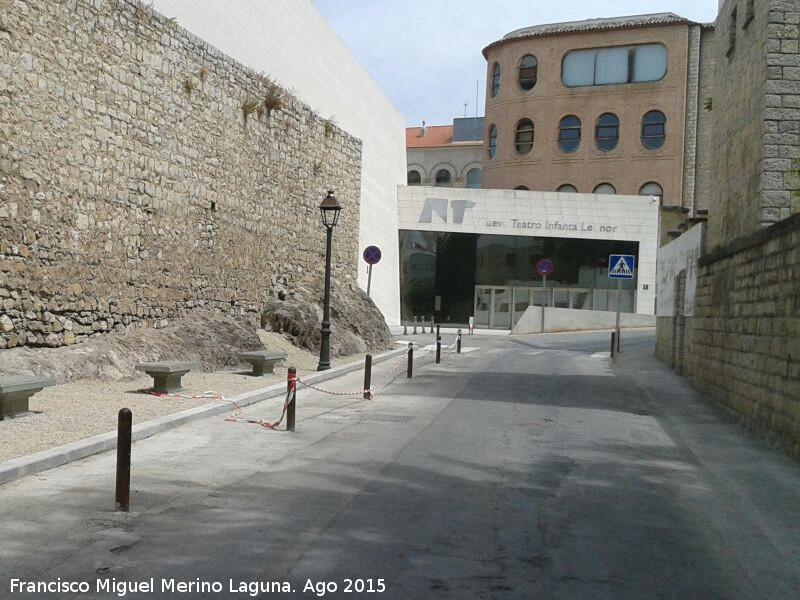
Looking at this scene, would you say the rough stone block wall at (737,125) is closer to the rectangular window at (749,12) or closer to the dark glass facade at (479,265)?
the rectangular window at (749,12)

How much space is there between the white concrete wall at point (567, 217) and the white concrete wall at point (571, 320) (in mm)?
3134

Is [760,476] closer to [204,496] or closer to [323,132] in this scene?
[204,496]

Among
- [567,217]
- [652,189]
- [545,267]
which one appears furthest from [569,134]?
[545,267]

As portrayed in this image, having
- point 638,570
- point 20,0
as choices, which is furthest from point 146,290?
point 638,570

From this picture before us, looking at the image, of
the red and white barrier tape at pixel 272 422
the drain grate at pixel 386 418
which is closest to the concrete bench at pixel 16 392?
the red and white barrier tape at pixel 272 422

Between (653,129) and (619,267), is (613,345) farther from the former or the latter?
(653,129)

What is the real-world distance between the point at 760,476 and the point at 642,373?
1175 cm

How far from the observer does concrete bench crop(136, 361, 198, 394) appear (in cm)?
1257

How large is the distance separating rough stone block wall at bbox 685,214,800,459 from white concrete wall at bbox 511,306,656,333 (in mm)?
24484

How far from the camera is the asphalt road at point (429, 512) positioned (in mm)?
4961

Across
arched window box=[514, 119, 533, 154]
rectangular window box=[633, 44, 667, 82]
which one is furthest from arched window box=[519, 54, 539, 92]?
rectangular window box=[633, 44, 667, 82]

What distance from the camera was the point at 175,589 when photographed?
15.2ft

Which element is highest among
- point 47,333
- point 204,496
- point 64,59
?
point 64,59

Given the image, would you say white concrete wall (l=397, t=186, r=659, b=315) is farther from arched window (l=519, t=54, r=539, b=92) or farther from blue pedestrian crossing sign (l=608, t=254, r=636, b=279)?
blue pedestrian crossing sign (l=608, t=254, r=636, b=279)
